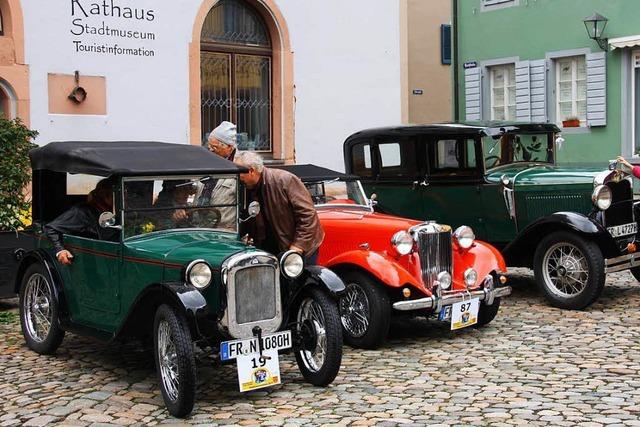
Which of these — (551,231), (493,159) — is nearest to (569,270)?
(551,231)

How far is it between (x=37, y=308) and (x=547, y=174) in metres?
4.78

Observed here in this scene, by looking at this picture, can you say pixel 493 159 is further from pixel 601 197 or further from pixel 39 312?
pixel 39 312

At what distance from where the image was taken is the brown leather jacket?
21.7ft

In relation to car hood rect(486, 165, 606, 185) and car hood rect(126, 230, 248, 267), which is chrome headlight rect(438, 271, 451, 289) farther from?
car hood rect(486, 165, 606, 185)

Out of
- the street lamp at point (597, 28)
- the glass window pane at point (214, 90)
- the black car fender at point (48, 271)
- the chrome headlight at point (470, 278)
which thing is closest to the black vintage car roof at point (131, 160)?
the black car fender at point (48, 271)

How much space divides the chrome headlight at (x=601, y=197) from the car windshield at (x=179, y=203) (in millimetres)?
3732

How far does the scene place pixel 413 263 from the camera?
23.7 feet

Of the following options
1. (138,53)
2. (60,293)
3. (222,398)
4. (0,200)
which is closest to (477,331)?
(222,398)

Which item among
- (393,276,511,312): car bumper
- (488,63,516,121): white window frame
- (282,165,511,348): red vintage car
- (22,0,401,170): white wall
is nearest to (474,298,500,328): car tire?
(282,165,511,348): red vintage car

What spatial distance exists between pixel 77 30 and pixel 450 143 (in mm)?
4819

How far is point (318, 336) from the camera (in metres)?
5.89

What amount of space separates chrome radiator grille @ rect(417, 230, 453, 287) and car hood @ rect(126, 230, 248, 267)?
1587mm

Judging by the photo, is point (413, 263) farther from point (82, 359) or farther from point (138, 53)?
point (138, 53)

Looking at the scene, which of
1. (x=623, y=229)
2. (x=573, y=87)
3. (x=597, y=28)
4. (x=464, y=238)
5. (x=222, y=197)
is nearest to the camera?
(x=222, y=197)
